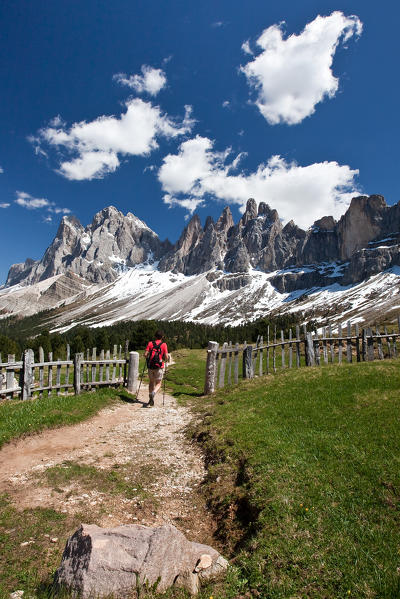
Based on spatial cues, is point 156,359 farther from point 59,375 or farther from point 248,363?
point 248,363

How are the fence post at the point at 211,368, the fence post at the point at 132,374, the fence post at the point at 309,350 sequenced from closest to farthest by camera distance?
the fence post at the point at 211,368 < the fence post at the point at 132,374 < the fence post at the point at 309,350

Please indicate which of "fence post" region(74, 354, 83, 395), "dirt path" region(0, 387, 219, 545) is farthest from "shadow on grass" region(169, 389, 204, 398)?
"dirt path" region(0, 387, 219, 545)

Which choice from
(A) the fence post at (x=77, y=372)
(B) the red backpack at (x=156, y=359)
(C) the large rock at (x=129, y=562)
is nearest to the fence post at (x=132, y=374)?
(A) the fence post at (x=77, y=372)

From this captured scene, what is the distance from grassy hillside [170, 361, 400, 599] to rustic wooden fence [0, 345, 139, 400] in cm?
785

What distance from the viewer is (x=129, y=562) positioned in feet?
12.8

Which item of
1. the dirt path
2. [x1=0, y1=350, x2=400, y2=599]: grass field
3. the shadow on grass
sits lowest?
the shadow on grass

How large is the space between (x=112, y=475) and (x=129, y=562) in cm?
428

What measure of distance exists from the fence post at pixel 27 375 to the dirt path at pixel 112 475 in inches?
184

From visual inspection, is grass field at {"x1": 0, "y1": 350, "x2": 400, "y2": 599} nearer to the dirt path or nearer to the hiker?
the dirt path

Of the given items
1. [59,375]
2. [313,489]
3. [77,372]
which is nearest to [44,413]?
[59,375]

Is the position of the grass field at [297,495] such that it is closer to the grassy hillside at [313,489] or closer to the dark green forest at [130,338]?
the grassy hillside at [313,489]

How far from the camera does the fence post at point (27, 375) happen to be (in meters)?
14.2

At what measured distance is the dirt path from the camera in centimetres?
633

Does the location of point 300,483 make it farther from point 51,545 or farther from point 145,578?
point 51,545
